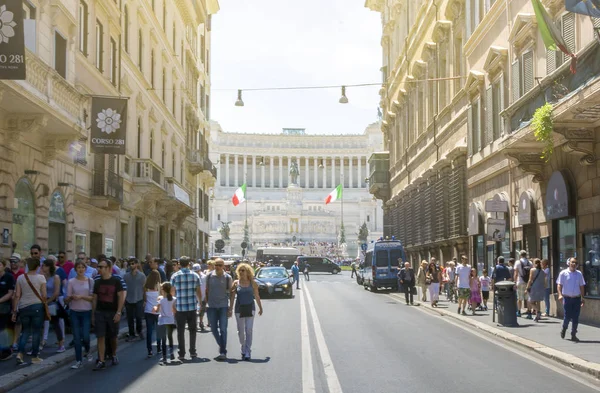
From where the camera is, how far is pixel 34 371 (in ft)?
41.7

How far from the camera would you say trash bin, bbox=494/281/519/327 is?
20281 millimetres

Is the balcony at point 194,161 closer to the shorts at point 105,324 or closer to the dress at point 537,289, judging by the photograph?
the dress at point 537,289

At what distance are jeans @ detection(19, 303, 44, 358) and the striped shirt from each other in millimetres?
2303

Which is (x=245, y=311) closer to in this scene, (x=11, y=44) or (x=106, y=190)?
(x=11, y=44)

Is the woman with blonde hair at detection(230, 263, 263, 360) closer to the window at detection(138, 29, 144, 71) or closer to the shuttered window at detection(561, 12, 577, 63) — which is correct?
the shuttered window at detection(561, 12, 577, 63)

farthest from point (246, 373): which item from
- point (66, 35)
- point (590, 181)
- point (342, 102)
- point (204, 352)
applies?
point (342, 102)

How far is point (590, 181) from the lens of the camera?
2039 cm

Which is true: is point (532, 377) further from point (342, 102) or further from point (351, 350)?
point (342, 102)

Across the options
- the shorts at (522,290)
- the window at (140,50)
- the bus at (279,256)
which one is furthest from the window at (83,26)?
the bus at (279,256)

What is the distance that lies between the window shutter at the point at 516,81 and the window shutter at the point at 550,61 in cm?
286

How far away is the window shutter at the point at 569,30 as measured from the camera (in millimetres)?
20469

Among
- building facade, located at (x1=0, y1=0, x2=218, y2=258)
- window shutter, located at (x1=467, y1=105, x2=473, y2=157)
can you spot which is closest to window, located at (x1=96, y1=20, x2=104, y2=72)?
building facade, located at (x1=0, y1=0, x2=218, y2=258)

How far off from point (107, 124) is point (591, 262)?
13790 mm

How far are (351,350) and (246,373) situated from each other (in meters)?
3.46
